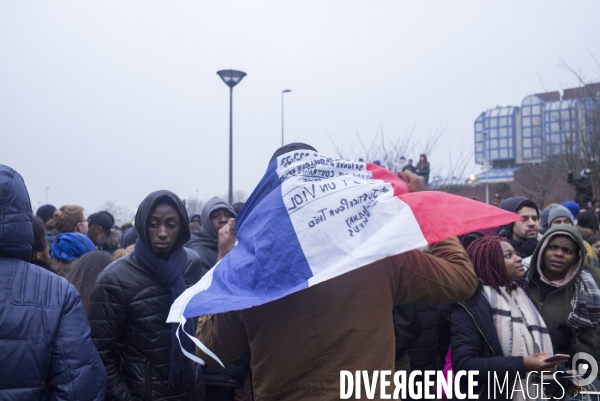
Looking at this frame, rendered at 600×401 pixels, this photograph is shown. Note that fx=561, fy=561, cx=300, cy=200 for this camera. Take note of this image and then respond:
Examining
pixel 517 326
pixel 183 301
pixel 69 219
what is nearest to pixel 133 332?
pixel 183 301

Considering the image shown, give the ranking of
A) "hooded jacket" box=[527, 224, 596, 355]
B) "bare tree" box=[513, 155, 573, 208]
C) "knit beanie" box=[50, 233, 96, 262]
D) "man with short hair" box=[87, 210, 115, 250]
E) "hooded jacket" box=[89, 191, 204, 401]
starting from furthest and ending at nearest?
"bare tree" box=[513, 155, 573, 208] → "man with short hair" box=[87, 210, 115, 250] → "knit beanie" box=[50, 233, 96, 262] → "hooded jacket" box=[527, 224, 596, 355] → "hooded jacket" box=[89, 191, 204, 401]

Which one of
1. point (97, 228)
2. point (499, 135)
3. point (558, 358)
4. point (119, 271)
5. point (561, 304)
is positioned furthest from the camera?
point (499, 135)

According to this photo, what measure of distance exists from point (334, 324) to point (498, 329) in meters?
1.70

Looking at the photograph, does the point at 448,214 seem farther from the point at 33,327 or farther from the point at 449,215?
the point at 33,327

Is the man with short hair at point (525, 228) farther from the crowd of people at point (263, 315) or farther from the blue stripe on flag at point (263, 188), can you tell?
the blue stripe on flag at point (263, 188)

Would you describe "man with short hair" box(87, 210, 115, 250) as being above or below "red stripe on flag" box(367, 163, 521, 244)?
below

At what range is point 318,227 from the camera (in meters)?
2.41

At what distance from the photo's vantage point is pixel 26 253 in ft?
8.50

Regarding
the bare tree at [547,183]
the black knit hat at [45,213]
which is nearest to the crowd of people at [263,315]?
the black knit hat at [45,213]

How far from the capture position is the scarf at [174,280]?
3629 millimetres

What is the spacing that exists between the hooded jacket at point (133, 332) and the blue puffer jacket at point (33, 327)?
95cm

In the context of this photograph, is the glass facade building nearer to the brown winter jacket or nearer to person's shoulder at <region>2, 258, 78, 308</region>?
the brown winter jacket

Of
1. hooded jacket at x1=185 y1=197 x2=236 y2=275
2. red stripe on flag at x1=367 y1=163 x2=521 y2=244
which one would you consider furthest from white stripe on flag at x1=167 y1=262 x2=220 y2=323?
hooded jacket at x1=185 y1=197 x2=236 y2=275

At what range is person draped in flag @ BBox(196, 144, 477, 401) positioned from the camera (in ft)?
7.58
